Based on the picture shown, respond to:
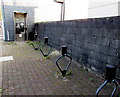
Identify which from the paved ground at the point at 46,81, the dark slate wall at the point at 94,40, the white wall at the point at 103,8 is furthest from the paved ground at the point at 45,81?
the white wall at the point at 103,8

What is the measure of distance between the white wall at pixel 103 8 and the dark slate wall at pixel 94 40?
5.41 ft

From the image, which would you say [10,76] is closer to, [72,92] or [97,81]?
[72,92]

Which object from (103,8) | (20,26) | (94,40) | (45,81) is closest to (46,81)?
(45,81)

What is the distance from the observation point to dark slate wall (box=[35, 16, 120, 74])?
3.11 m

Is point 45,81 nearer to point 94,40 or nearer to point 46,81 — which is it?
point 46,81

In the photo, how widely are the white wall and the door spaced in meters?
6.18

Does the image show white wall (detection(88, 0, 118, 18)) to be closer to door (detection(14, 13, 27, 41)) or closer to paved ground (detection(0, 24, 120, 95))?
paved ground (detection(0, 24, 120, 95))

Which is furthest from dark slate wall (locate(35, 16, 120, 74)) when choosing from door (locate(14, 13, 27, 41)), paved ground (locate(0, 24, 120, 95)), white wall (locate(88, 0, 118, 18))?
door (locate(14, 13, 27, 41))

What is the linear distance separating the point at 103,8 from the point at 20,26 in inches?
283

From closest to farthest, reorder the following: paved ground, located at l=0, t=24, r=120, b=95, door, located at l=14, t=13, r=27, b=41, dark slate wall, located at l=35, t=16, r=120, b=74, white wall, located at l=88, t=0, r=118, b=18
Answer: paved ground, located at l=0, t=24, r=120, b=95, dark slate wall, located at l=35, t=16, r=120, b=74, white wall, located at l=88, t=0, r=118, b=18, door, located at l=14, t=13, r=27, b=41

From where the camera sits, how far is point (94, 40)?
12.5 feet

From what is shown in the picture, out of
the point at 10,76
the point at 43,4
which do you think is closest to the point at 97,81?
the point at 10,76

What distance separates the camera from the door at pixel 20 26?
33.9ft

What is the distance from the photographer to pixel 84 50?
4.32 metres
